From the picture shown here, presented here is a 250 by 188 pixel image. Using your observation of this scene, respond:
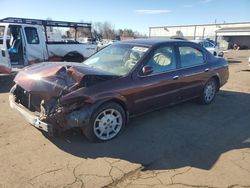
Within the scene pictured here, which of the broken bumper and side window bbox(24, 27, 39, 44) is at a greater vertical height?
side window bbox(24, 27, 39, 44)

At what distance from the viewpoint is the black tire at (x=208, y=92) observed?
23.1 feet

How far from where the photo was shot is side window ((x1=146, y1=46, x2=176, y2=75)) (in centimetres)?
548

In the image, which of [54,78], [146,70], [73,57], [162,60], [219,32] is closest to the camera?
[54,78]

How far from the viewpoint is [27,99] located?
4867mm

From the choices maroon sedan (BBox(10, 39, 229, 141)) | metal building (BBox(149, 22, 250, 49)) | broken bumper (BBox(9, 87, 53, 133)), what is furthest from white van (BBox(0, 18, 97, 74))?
metal building (BBox(149, 22, 250, 49))

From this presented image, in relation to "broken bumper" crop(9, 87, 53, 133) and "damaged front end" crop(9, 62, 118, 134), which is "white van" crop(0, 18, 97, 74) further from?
"damaged front end" crop(9, 62, 118, 134)

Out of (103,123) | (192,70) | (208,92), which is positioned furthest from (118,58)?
(208,92)

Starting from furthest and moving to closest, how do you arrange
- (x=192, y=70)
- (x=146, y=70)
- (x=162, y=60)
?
1. (x=192, y=70)
2. (x=162, y=60)
3. (x=146, y=70)

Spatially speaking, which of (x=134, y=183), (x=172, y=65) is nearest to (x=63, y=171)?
(x=134, y=183)

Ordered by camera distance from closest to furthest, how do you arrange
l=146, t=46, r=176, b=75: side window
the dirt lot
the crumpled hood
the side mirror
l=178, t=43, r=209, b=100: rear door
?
the dirt lot
the crumpled hood
the side mirror
l=146, t=46, r=176, b=75: side window
l=178, t=43, r=209, b=100: rear door

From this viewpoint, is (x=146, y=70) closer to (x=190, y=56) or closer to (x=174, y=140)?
(x=174, y=140)

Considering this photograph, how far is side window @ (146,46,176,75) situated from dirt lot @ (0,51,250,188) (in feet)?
3.50

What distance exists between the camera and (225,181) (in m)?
3.71

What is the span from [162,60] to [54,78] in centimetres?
225
